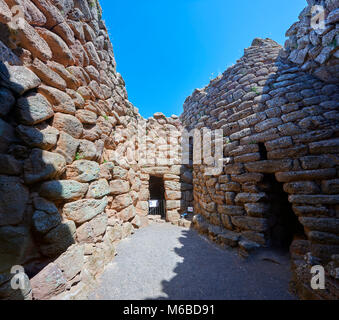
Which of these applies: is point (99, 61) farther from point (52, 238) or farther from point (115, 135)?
point (52, 238)

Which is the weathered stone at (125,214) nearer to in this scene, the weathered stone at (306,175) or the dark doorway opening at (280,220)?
the dark doorway opening at (280,220)

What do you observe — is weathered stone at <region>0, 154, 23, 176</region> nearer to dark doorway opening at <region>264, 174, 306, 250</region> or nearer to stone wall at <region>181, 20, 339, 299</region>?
stone wall at <region>181, 20, 339, 299</region>

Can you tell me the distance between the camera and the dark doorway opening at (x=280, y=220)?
131 inches

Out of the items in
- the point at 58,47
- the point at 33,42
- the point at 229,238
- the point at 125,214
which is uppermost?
the point at 58,47

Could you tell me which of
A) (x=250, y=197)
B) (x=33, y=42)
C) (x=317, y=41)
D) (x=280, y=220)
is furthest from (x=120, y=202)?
(x=317, y=41)

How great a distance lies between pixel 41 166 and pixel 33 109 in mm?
727

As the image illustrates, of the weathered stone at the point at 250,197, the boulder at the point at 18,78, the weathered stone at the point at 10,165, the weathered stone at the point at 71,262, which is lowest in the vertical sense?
the weathered stone at the point at 71,262

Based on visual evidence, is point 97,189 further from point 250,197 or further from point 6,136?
point 250,197

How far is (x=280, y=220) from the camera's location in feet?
11.3

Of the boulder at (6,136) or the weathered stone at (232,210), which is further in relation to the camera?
the weathered stone at (232,210)

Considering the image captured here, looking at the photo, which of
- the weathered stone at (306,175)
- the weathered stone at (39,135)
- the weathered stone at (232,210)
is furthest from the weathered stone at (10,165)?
the weathered stone at (306,175)

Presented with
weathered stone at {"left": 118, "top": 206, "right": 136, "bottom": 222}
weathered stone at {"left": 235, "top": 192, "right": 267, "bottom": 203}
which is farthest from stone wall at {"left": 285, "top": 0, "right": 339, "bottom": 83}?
weathered stone at {"left": 118, "top": 206, "right": 136, "bottom": 222}

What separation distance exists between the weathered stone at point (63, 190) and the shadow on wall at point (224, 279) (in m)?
2.11
